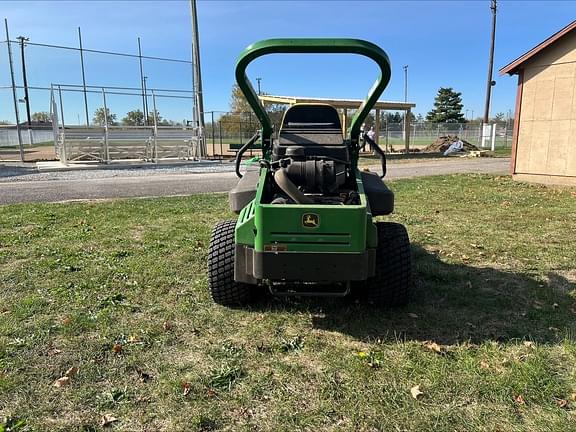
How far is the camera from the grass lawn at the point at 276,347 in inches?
105

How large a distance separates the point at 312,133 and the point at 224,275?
1.63 meters

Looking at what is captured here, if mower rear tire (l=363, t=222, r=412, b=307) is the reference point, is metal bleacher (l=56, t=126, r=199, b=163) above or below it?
above

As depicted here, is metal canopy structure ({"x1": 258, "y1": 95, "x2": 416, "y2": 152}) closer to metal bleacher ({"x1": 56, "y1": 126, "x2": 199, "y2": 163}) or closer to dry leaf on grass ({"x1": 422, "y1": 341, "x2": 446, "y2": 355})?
metal bleacher ({"x1": 56, "y1": 126, "x2": 199, "y2": 163})

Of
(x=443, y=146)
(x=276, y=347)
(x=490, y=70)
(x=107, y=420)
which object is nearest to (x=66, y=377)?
(x=107, y=420)

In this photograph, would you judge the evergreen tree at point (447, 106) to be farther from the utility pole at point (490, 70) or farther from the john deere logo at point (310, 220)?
the john deere logo at point (310, 220)

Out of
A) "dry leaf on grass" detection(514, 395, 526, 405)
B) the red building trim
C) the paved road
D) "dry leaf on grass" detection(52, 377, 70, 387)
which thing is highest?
the red building trim

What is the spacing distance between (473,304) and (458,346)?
35.7 inches

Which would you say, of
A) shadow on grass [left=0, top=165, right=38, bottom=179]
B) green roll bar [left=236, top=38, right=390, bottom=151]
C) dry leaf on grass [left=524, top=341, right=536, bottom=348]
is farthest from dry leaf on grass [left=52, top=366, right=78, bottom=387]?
shadow on grass [left=0, top=165, right=38, bottom=179]

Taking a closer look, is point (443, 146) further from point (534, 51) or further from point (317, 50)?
point (317, 50)

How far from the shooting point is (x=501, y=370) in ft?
10.2

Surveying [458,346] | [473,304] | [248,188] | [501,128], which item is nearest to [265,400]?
[458,346]

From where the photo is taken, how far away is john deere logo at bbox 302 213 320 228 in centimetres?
326

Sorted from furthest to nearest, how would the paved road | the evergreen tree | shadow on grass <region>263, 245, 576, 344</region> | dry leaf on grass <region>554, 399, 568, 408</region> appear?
the evergreen tree → the paved road → shadow on grass <region>263, 245, 576, 344</region> → dry leaf on grass <region>554, 399, 568, 408</region>

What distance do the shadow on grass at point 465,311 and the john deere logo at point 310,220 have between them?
983 mm
